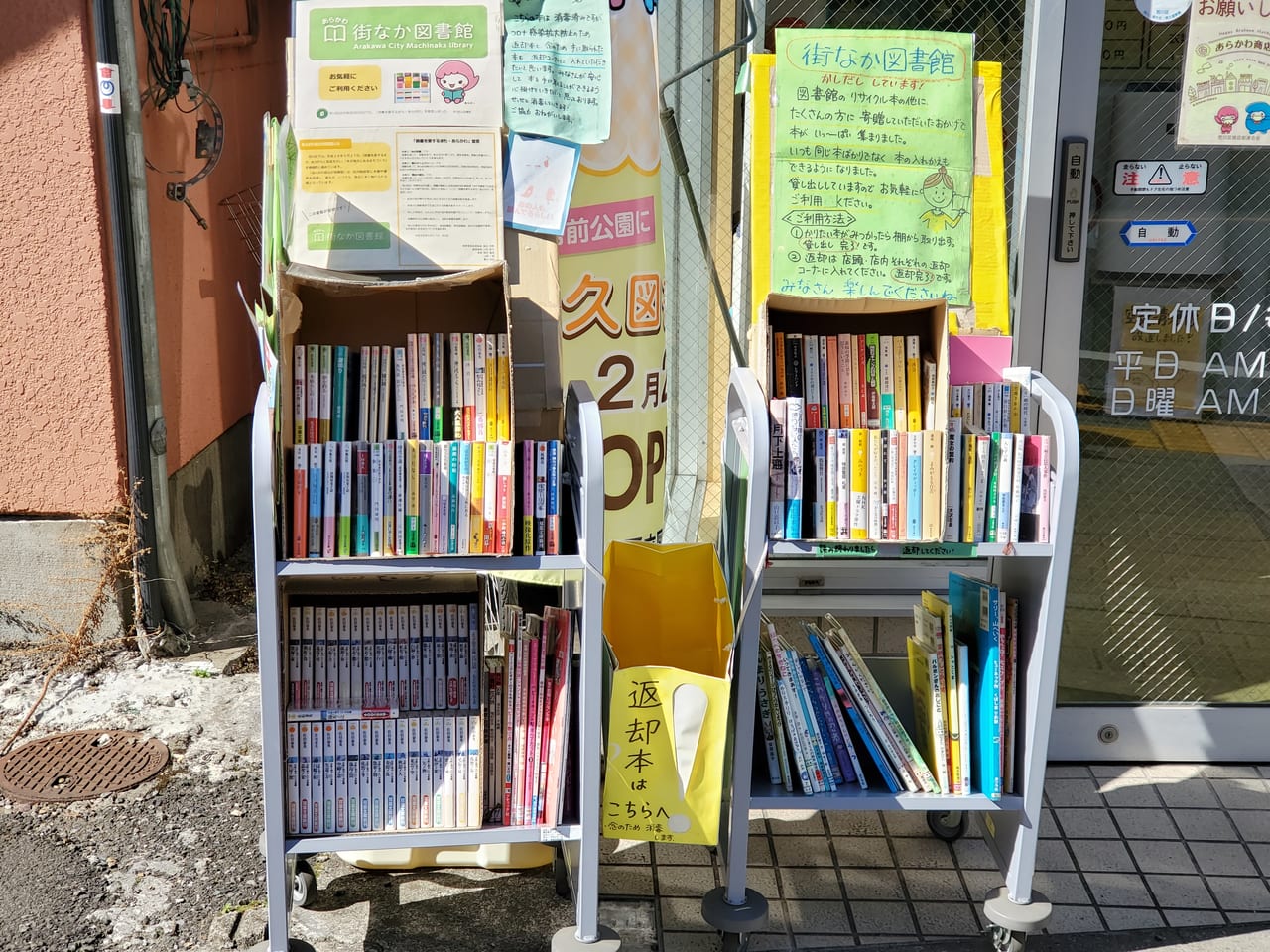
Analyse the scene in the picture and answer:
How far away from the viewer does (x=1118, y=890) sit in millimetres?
3170

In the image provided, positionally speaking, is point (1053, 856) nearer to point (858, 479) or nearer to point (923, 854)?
point (923, 854)

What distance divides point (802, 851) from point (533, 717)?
103 cm

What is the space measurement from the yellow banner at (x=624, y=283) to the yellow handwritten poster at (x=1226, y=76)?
1.47 m

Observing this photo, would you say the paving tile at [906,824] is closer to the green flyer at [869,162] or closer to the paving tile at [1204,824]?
the paving tile at [1204,824]

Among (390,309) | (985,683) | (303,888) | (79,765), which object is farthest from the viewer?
(79,765)

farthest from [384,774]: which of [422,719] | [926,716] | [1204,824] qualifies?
[1204,824]

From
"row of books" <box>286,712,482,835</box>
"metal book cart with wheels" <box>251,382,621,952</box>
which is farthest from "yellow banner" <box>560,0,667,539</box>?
"row of books" <box>286,712,482,835</box>

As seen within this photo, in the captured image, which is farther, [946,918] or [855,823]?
[855,823]

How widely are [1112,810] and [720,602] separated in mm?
1503

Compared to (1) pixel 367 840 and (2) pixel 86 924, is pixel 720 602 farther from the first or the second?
(2) pixel 86 924

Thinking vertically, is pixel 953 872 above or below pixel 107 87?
below

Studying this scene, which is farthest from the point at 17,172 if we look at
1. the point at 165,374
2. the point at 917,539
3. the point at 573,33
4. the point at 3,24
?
the point at 917,539

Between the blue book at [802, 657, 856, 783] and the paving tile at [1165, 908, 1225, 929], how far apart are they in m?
0.91

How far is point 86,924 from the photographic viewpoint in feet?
9.74
